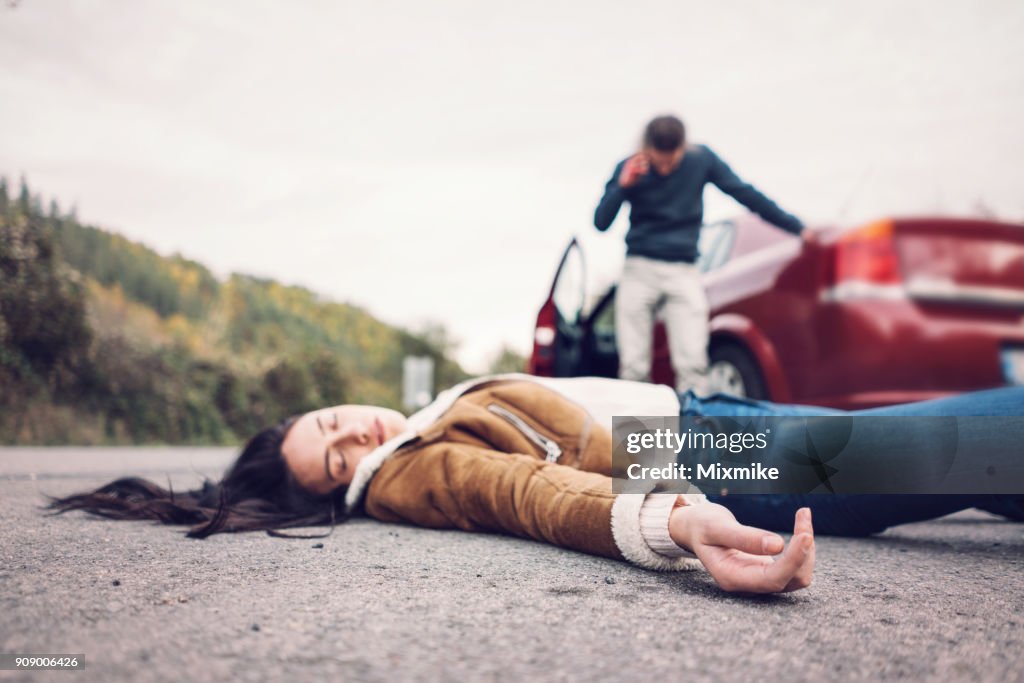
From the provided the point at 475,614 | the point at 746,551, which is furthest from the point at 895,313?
the point at 475,614

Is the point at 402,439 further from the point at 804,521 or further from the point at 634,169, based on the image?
the point at 634,169

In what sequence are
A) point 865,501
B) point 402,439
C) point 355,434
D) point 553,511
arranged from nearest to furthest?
point 553,511
point 865,501
point 402,439
point 355,434

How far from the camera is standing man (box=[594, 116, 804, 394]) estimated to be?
3947 mm

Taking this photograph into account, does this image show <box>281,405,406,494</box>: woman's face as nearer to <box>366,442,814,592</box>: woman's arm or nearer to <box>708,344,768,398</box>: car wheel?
<box>366,442,814,592</box>: woman's arm

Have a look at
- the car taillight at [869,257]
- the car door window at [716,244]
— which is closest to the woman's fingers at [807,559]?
the car taillight at [869,257]

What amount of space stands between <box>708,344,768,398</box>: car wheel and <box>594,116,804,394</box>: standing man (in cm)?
22

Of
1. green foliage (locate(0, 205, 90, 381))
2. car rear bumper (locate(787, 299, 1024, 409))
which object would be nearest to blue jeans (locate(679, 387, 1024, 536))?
car rear bumper (locate(787, 299, 1024, 409))

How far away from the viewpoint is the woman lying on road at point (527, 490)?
1.55 m

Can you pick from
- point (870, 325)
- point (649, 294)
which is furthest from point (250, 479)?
point (870, 325)

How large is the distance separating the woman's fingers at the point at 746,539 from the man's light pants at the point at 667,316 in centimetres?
260

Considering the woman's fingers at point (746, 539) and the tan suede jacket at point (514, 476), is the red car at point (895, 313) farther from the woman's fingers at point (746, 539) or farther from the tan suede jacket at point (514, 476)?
the woman's fingers at point (746, 539)

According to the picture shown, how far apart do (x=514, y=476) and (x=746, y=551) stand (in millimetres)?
769

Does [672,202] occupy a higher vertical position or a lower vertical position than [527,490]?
higher

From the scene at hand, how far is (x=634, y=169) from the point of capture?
374 cm
